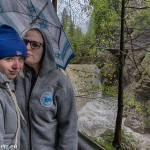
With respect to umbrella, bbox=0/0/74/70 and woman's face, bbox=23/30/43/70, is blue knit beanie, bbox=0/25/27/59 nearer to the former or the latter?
woman's face, bbox=23/30/43/70

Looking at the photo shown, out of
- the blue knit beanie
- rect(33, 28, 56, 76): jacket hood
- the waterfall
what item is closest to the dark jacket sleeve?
rect(33, 28, 56, 76): jacket hood

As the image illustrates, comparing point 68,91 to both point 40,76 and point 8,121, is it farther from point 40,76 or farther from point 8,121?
point 8,121

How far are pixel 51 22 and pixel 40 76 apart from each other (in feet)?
3.07

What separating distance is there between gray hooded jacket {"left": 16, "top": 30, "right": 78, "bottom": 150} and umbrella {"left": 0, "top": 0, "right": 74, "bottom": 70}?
69cm

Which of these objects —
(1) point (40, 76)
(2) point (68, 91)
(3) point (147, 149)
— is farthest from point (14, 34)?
(3) point (147, 149)

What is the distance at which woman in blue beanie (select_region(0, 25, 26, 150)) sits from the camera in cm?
96

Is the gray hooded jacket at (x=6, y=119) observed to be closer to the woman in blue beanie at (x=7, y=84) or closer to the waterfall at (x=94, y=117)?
the woman in blue beanie at (x=7, y=84)

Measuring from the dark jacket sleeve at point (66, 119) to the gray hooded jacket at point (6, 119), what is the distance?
1.25 ft

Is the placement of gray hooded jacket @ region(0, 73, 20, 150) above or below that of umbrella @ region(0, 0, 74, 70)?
below

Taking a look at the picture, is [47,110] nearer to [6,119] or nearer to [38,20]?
[6,119]

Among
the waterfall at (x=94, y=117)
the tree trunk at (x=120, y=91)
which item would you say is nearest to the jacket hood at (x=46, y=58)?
the tree trunk at (x=120, y=91)

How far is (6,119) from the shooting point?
952 mm

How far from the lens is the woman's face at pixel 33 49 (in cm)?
127

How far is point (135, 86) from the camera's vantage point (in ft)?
36.1
